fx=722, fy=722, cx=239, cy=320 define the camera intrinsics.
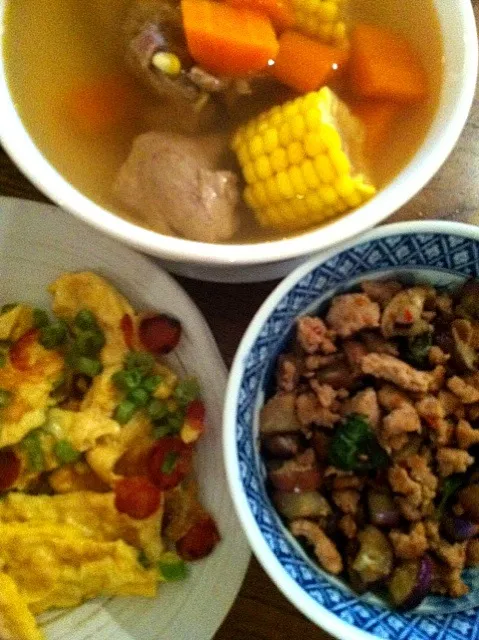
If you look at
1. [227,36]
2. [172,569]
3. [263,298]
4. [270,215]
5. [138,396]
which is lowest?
[172,569]

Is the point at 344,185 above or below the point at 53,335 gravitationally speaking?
above

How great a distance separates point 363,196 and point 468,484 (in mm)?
466

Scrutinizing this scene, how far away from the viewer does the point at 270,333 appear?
1.09 m

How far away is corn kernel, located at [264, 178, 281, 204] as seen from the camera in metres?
1.10

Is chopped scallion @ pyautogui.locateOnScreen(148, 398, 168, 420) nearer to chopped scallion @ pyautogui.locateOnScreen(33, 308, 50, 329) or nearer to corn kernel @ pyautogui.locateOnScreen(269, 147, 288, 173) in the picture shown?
chopped scallion @ pyautogui.locateOnScreen(33, 308, 50, 329)

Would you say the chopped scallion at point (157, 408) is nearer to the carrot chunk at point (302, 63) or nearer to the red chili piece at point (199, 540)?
the red chili piece at point (199, 540)

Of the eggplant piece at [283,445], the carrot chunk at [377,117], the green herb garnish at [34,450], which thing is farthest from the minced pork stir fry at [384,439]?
the green herb garnish at [34,450]

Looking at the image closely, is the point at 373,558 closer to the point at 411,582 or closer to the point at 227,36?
the point at 411,582

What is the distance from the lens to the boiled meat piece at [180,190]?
3.66 ft

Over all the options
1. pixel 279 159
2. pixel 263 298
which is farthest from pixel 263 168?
pixel 263 298

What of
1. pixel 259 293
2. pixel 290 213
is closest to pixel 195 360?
pixel 259 293

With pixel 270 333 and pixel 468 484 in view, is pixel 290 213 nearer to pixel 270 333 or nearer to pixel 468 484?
pixel 270 333

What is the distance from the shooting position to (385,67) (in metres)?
1.18

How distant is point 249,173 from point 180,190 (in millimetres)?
113
